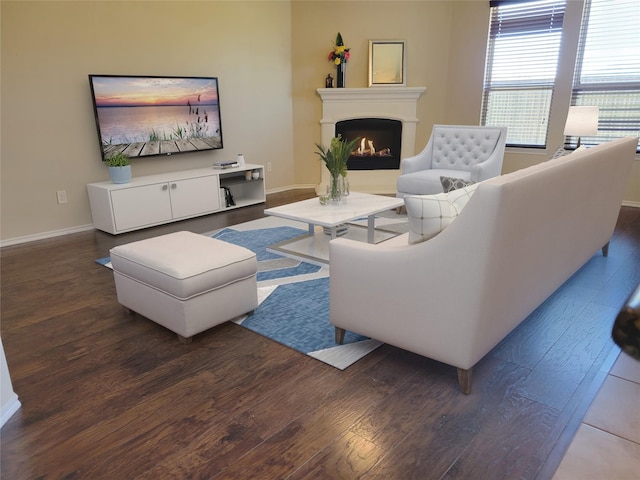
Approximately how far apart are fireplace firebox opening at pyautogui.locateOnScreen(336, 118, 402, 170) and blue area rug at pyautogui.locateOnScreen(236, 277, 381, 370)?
11.9ft

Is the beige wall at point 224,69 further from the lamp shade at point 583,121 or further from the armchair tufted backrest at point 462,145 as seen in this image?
the armchair tufted backrest at point 462,145

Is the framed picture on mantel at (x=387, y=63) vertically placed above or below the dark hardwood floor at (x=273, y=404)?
above

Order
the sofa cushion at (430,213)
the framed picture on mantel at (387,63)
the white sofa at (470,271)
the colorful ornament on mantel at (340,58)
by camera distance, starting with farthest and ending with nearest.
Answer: the framed picture on mantel at (387,63), the colorful ornament on mantel at (340,58), the sofa cushion at (430,213), the white sofa at (470,271)

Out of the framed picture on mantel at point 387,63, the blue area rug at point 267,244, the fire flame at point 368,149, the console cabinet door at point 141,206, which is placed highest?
the framed picture on mantel at point 387,63

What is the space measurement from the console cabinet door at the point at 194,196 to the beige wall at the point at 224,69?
18.7 inches

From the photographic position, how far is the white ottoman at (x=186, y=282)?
2.25m

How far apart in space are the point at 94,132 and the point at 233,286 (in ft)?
9.56

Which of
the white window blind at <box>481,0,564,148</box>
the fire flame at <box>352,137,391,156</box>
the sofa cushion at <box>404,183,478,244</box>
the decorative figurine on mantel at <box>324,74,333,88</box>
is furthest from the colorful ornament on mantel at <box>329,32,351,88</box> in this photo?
the sofa cushion at <box>404,183,478,244</box>

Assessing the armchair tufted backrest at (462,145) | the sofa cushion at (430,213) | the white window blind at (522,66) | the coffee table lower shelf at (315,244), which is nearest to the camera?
the sofa cushion at (430,213)

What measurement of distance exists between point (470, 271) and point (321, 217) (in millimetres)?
1699

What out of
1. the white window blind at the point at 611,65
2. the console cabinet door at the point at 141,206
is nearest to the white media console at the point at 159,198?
the console cabinet door at the point at 141,206

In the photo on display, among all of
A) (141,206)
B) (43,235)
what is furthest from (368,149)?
(43,235)

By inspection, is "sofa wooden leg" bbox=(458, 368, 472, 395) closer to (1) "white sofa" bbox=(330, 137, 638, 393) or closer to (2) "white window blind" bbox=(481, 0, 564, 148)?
(1) "white sofa" bbox=(330, 137, 638, 393)

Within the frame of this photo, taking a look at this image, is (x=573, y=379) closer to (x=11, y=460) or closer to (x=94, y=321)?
(x=11, y=460)
